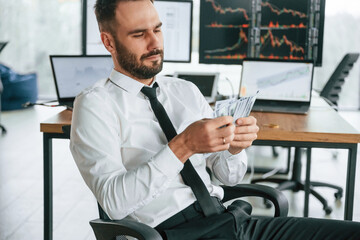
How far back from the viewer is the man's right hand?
1.39 metres

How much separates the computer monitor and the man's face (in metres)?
1.51

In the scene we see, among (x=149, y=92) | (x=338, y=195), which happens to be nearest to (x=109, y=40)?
(x=149, y=92)

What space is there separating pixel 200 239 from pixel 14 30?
21.2ft

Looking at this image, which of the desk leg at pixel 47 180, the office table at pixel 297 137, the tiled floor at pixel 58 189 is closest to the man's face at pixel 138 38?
the office table at pixel 297 137

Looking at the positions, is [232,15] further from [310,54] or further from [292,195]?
[292,195]

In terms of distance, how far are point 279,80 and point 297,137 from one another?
65cm

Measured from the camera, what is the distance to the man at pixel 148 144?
1441 mm

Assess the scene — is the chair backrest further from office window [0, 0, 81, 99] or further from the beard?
office window [0, 0, 81, 99]

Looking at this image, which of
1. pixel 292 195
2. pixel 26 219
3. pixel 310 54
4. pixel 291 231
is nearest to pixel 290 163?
pixel 292 195

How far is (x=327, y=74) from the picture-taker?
22.3ft

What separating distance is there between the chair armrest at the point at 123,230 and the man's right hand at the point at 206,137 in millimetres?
237

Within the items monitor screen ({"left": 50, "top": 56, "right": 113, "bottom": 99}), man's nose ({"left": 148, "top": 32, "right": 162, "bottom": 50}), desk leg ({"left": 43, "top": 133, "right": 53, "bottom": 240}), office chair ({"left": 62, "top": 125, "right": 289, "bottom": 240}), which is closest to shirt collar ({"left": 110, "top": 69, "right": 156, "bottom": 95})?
man's nose ({"left": 148, "top": 32, "right": 162, "bottom": 50})

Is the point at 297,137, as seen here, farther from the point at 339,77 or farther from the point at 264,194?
the point at 339,77

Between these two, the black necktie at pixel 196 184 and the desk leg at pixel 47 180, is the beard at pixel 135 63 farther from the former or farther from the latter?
the desk leg at pixel 47 180
